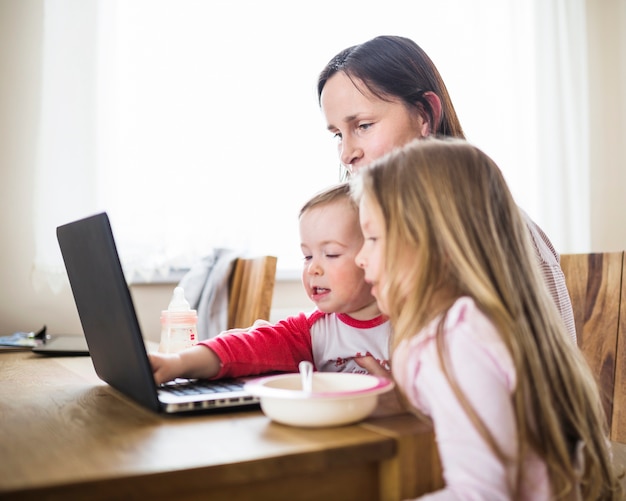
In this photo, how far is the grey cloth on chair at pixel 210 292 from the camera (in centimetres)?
217

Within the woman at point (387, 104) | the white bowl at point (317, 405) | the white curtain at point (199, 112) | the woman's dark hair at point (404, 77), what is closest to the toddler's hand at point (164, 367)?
the white bowl at point (317, 405)

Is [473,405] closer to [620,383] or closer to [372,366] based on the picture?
[372,366]

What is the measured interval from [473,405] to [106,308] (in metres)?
0.48

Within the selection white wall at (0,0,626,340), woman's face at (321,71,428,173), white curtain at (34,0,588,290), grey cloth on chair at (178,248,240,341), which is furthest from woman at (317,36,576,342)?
white wall at (0,0,626,340)

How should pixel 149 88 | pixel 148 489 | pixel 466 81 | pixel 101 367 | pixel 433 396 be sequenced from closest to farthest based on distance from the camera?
pixel 148 489 → pixel 433 396 → pixel 101 367 → pixel 149 88 → pixel 466 81

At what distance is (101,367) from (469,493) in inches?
24.2

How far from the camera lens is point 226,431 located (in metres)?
0.68

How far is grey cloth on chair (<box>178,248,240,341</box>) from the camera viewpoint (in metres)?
2.17

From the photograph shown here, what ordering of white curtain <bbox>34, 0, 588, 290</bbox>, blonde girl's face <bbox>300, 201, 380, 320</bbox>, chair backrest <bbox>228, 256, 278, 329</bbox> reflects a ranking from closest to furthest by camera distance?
blonde girl's face <bbox>300, 201, 380, 320</bbox> < chair backrest <bbox>228, 256, 278, 329</bbox> < white curtain <bbox>34, 0, 588, 290</bbox>

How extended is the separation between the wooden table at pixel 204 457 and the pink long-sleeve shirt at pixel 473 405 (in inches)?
1.6

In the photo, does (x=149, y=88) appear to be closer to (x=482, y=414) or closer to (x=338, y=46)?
(x=338, y=46)

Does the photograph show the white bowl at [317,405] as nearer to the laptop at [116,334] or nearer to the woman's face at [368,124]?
the laptop at [116,334]

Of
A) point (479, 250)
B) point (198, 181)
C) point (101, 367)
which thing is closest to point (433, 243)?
point (479, 250)

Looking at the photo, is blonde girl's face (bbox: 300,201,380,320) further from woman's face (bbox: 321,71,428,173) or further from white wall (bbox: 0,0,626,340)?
white wall (bbox: 0,0,626,340)
